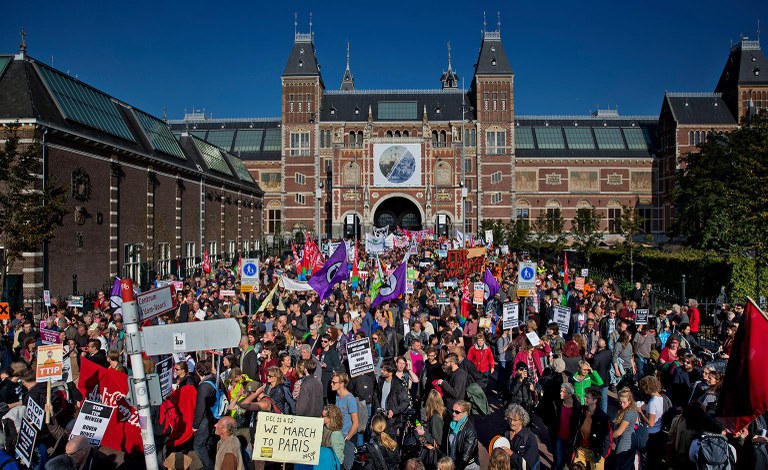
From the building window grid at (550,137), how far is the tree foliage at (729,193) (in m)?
23.5

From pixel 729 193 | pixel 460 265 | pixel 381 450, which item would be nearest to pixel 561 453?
pixel 381 450

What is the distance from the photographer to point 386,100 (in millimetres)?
66938

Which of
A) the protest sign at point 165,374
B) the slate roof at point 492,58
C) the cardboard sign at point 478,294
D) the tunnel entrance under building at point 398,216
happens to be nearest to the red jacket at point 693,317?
the cardboard sign at point 478,294

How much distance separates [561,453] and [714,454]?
2190mm

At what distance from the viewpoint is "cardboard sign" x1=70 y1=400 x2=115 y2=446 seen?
23.2 ft

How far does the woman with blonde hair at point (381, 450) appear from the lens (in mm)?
6336

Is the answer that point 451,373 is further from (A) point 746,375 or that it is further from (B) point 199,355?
(B) point 199,355

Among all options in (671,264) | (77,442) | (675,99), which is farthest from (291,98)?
(77,442)

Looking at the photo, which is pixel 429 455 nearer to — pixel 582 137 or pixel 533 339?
pixel 533 339

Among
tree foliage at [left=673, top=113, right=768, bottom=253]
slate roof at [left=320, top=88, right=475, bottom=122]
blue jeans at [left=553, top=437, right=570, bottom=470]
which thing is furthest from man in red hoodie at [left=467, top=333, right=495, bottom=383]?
slate roof at [left=320, top=88, right=475, bottom=122]

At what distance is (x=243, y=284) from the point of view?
1714cm

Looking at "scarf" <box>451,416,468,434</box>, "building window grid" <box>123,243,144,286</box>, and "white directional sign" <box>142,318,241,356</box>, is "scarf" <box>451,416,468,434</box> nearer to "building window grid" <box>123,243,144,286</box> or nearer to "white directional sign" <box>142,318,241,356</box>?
"white directional sign" <box>142,318,241,356</box>

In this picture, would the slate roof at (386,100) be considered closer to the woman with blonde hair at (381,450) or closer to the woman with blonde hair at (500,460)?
the woman with blonde hair at (381,450)

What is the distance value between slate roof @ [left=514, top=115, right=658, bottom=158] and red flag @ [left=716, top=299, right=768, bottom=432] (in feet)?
201
